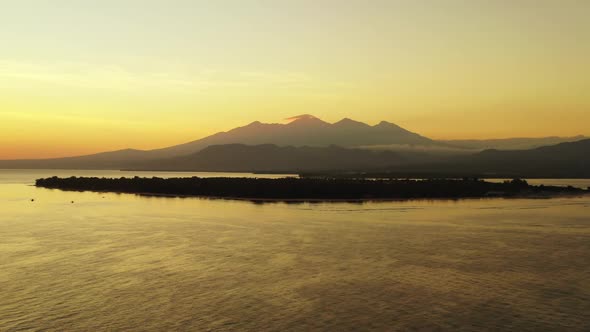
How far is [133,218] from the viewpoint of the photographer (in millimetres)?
44031

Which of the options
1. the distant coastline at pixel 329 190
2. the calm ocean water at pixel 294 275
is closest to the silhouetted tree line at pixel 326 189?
the distant coastline at pixel 329 190

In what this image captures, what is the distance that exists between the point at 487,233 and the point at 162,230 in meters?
21.7

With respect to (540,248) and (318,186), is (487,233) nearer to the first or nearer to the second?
(540,248)

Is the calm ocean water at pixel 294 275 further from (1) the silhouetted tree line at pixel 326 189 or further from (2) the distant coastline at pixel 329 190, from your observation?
(1) the silhouetted tree line at pixel 326 189

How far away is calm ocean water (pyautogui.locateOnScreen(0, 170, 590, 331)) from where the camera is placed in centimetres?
1552

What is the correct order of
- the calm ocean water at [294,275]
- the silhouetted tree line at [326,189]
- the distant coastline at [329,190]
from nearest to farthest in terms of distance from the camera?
the calm ocean water at [294,275] → the distant coastline at [329,190] → the silhouetted tree line at [326,189]

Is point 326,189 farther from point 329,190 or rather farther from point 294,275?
point 294,275

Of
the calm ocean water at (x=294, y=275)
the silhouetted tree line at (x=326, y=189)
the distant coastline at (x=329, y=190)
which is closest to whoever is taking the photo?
the calm ocean water at (x=294, y=275)

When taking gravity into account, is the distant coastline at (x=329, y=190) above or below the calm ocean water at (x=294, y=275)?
above

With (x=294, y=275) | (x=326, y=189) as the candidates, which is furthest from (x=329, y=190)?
(x=294, y=275)

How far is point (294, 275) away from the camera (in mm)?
21297

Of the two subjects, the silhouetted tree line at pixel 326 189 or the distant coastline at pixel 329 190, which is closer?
the distant coastline at pixel 329 190

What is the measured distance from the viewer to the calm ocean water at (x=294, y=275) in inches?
611

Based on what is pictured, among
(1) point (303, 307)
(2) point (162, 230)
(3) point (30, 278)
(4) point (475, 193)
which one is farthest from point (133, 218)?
(4) point (475, 193)
